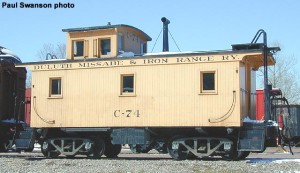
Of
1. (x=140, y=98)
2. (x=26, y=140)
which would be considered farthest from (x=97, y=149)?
(x=26, y=140)

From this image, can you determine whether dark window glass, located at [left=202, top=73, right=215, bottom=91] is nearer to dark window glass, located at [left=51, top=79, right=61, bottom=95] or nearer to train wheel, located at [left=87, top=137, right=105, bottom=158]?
train wheel, located at [left=87, top=137, right=105, bottom=158]

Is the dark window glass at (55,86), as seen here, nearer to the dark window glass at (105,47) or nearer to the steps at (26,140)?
the steps at (26,140)

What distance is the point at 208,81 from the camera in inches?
699

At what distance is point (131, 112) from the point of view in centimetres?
1850

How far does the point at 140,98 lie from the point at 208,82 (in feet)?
8.73

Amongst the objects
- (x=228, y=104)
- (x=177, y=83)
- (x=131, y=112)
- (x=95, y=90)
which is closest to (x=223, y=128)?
(x=228, y=104)

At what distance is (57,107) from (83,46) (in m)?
2.72

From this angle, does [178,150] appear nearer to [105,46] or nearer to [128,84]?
[128,84]

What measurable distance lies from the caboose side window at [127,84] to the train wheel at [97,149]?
6.96 feet

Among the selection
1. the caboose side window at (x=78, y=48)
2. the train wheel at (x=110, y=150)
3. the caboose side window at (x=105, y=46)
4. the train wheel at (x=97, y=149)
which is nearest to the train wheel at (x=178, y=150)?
the train wheel at (x=97, y=149)

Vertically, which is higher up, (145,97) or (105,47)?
(105,47)

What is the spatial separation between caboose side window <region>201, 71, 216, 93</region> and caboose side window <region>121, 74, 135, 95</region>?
2.72 meters

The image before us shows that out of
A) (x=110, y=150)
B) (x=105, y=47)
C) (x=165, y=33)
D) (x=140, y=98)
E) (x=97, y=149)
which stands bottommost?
(x=110, y=150)

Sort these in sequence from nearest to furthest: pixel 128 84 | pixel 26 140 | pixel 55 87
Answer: pixel 128 84
pixel 26 140
pixel 55 87
